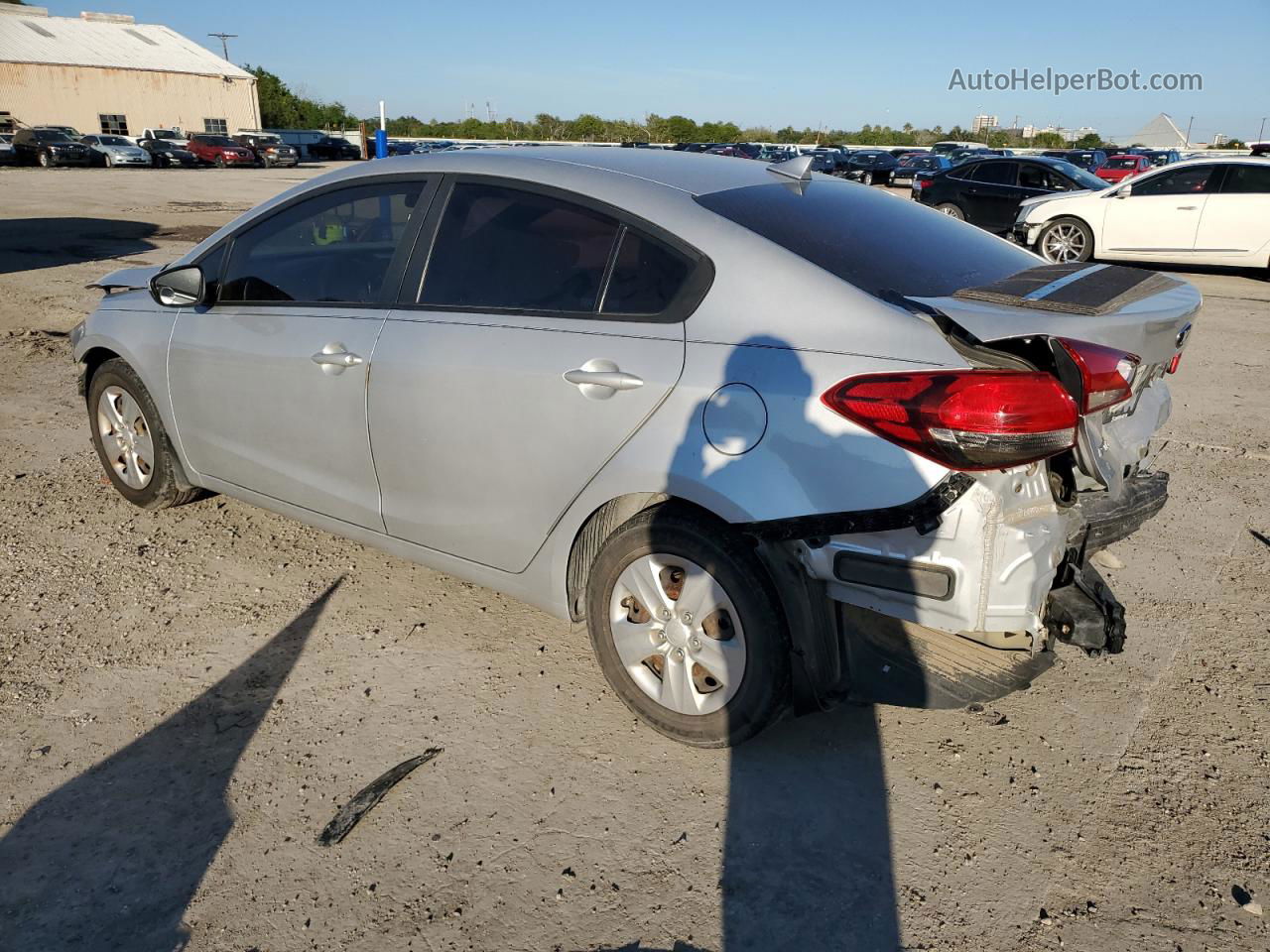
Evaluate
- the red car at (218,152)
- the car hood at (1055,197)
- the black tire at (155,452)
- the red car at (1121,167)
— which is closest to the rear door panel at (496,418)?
the black tire at (155,452)

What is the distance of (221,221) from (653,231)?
58.4 feet

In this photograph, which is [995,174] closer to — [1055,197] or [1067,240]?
[1055,197]

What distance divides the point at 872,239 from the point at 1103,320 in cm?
76

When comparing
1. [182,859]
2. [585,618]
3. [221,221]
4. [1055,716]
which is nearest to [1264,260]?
[1055,716]

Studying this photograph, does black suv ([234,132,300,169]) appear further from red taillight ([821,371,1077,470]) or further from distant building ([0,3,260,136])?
red taillight ([821,371,1077,470])

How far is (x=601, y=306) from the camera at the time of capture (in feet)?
9.60

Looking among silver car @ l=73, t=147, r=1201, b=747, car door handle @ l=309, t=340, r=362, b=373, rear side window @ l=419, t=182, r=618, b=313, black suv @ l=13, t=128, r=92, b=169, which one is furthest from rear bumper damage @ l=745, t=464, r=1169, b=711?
black suv @ l=13, t=128, r=92, b=169

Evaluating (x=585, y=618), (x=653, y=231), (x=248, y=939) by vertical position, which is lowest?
(x=248, y=939)

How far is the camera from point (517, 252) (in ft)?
10.4

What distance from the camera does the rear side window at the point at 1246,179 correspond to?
13.4 meters

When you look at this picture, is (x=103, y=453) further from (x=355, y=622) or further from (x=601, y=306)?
(x=601, y=306)

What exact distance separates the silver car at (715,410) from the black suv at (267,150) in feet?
150

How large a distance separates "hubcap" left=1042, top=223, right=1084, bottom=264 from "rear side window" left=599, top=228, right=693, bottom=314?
43.7 ft

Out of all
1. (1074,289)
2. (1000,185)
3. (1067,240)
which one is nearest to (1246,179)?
(1067,240)
